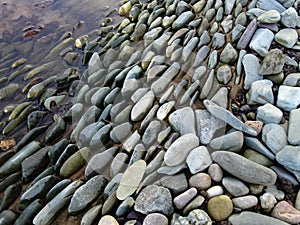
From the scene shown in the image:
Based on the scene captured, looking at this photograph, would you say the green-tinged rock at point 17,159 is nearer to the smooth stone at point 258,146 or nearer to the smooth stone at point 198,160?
the smooth stone at point 198,160

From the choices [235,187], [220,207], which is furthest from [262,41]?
[220,207]

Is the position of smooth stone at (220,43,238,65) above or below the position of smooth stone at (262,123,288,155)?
above

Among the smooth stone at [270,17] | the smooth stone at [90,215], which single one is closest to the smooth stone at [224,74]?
the smooth stone at [270,17]

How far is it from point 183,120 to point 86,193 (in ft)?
2.11

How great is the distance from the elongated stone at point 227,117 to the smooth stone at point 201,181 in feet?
1.01

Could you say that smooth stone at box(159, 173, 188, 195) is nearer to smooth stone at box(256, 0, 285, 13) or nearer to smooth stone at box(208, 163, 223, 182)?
smooth stone at box(208, 163, 223, 182)

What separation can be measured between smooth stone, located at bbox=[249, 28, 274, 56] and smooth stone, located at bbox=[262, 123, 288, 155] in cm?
55

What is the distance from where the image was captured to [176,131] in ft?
5.26

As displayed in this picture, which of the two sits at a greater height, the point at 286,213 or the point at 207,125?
the point at 207,125

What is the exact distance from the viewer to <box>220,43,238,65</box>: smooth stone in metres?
1.83

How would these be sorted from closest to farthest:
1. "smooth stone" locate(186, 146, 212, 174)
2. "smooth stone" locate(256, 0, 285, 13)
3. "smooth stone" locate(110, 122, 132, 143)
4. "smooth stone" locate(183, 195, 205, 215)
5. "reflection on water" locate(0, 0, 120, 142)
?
"smooth stone" locate(183, 195, 205, 215), "smooth stone" locate(186, 146, 212, 174), "smooth stone" locate(110, 122, 132, 143), "smooth stone" locate(256, 0, 285, 13), "reflection on water" locate(0, 0, 120, 142)

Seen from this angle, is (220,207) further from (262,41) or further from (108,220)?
(262,41)

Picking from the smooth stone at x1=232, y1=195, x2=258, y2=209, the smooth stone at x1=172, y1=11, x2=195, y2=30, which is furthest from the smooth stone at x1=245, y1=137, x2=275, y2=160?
the smooth stone at x1=172, y1=11, x2=195, y2=30

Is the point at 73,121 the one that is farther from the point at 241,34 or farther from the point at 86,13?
the point at 86,13
